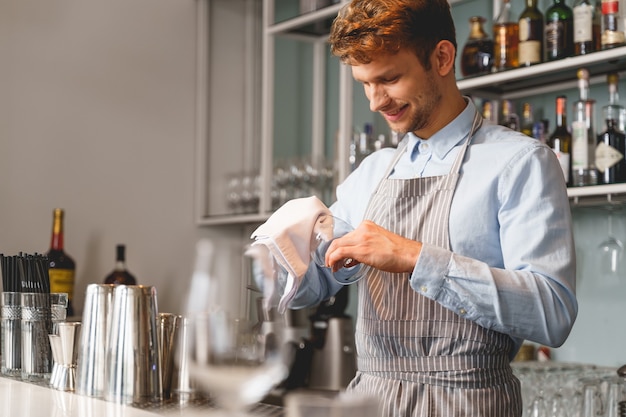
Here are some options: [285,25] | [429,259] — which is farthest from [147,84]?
[429,259]

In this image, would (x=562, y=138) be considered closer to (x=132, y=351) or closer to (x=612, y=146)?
(x=612, y=146)

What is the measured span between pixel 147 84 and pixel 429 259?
8.80 ft

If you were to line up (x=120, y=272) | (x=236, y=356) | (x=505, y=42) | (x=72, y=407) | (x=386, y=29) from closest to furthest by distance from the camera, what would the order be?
(x=236, y=356) → (x=72, y=407) → (x=386, y=29) → (x=505, y=42) → (x=120, y=272)

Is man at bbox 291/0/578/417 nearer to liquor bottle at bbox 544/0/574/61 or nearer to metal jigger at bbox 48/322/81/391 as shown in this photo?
metal jigger at bbox 48/322/81/391

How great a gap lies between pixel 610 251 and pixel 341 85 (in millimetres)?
1156

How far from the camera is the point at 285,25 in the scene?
11.6 feet

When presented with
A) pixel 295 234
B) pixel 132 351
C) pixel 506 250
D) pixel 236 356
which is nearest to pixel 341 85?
pixel 506 250

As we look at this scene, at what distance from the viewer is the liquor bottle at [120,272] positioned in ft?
11.4

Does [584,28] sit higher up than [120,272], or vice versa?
[584,28]

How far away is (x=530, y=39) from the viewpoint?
257 cm

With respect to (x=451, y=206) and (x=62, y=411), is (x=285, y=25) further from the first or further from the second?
(x=62, y=411)

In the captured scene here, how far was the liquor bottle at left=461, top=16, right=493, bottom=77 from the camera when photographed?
2730 mm

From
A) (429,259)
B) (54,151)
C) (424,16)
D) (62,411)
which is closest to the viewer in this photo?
(62,411)

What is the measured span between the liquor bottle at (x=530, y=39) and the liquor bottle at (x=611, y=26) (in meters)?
0.22
